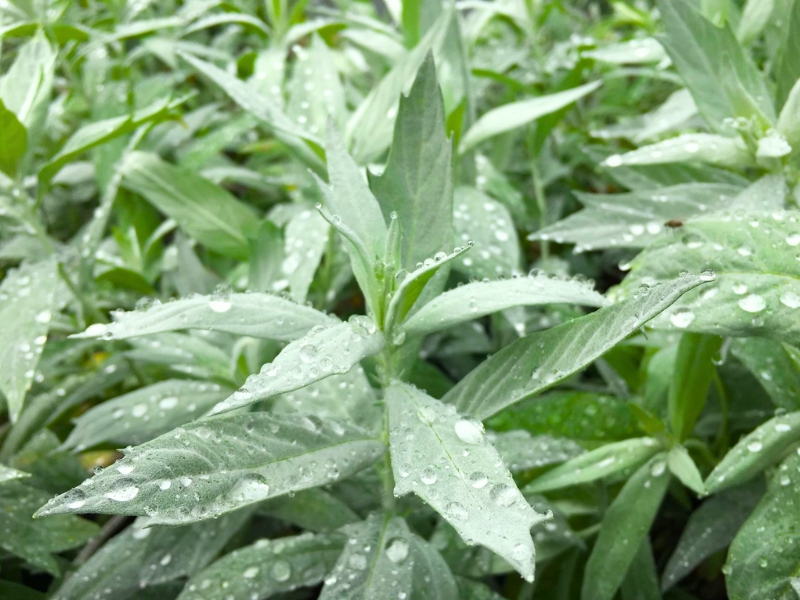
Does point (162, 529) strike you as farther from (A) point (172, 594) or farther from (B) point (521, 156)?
(B) point (521, 156)

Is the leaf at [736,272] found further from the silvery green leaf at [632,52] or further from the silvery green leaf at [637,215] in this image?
the silvery green leaf at [632,52]

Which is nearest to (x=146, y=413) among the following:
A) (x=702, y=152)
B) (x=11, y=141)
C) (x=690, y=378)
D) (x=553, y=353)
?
(x=11, y=141)

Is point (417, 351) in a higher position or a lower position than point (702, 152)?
lower

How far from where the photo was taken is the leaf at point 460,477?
0.42 m

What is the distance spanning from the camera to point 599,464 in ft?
2.38

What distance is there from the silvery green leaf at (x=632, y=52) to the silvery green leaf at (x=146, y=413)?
83 cm

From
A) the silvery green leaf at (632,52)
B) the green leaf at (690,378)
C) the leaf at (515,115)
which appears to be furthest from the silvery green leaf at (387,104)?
the green leaf at (690,378)

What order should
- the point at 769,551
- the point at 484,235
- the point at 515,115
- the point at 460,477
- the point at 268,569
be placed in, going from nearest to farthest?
1. the point at 460,477
2. the point at 769,551
3. the point at 268,569
4. the point at 484,235
5. the point at 515,115

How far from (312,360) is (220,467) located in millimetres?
111

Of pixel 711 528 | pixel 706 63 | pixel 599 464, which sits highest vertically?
pixel 706 63

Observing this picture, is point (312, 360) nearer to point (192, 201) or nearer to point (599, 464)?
point (599, 464)

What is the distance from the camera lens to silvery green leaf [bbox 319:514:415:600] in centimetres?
58

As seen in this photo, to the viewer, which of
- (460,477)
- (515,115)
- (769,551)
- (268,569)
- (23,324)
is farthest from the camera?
(515,115)

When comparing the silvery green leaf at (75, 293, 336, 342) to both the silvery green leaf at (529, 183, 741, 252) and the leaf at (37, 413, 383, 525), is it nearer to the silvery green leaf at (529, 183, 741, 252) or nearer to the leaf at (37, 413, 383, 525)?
the leaf at (37, 413, 383, 525)
